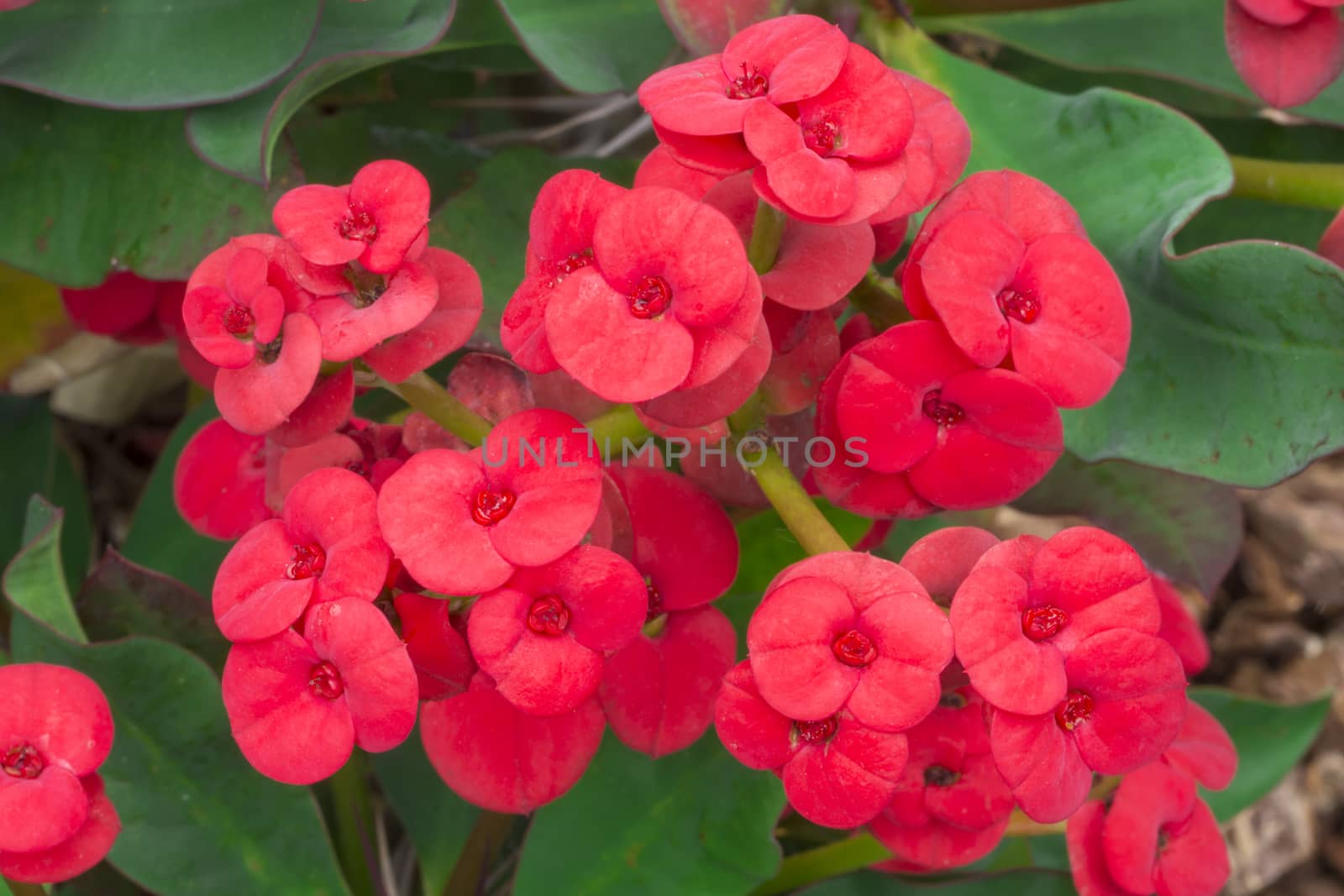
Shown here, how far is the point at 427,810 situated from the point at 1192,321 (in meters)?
0.77

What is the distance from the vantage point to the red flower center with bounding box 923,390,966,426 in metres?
0.64

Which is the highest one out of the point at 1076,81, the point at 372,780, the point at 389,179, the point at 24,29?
the point at 389,179

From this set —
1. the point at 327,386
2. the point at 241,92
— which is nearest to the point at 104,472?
the point at 241,92

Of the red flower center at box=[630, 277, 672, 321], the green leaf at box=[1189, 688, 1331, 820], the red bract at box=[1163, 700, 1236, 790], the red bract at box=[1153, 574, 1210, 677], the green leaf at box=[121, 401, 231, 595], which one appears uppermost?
the red flower center at box=[630, 277, 672, 321]

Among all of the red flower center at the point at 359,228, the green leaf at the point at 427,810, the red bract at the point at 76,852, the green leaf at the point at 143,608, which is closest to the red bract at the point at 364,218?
the red flower center at the point at 359,228

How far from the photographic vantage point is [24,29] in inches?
38.3

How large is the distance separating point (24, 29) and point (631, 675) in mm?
746

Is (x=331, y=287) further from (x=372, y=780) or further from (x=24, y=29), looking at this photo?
(x=372, y=780)

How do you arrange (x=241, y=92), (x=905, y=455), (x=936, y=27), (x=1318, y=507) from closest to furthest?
1. (x=905, y=455)
2. (x=241, y=92)
3. (x=936, y=27)
4. (x=1318, y=507)

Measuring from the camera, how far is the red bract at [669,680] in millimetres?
705

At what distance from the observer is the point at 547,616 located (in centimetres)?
58

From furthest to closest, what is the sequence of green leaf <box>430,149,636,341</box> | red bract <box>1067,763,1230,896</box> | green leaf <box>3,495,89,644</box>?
green leaf <box>430,149,636,341</box>, green leaf <box>3,495,89,644</box>, red bract <box>1067,763,1230,896</box>

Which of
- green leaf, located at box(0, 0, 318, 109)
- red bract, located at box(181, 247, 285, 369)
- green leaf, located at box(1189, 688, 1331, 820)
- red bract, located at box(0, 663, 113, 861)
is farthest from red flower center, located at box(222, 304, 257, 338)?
green leaf, located at box(1189, 688, 1331, 820)

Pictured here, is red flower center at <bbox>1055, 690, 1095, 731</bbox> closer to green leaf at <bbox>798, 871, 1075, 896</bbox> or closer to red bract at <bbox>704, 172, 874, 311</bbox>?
red bract at <bbox>704, 172, 874, 311</bbox>
